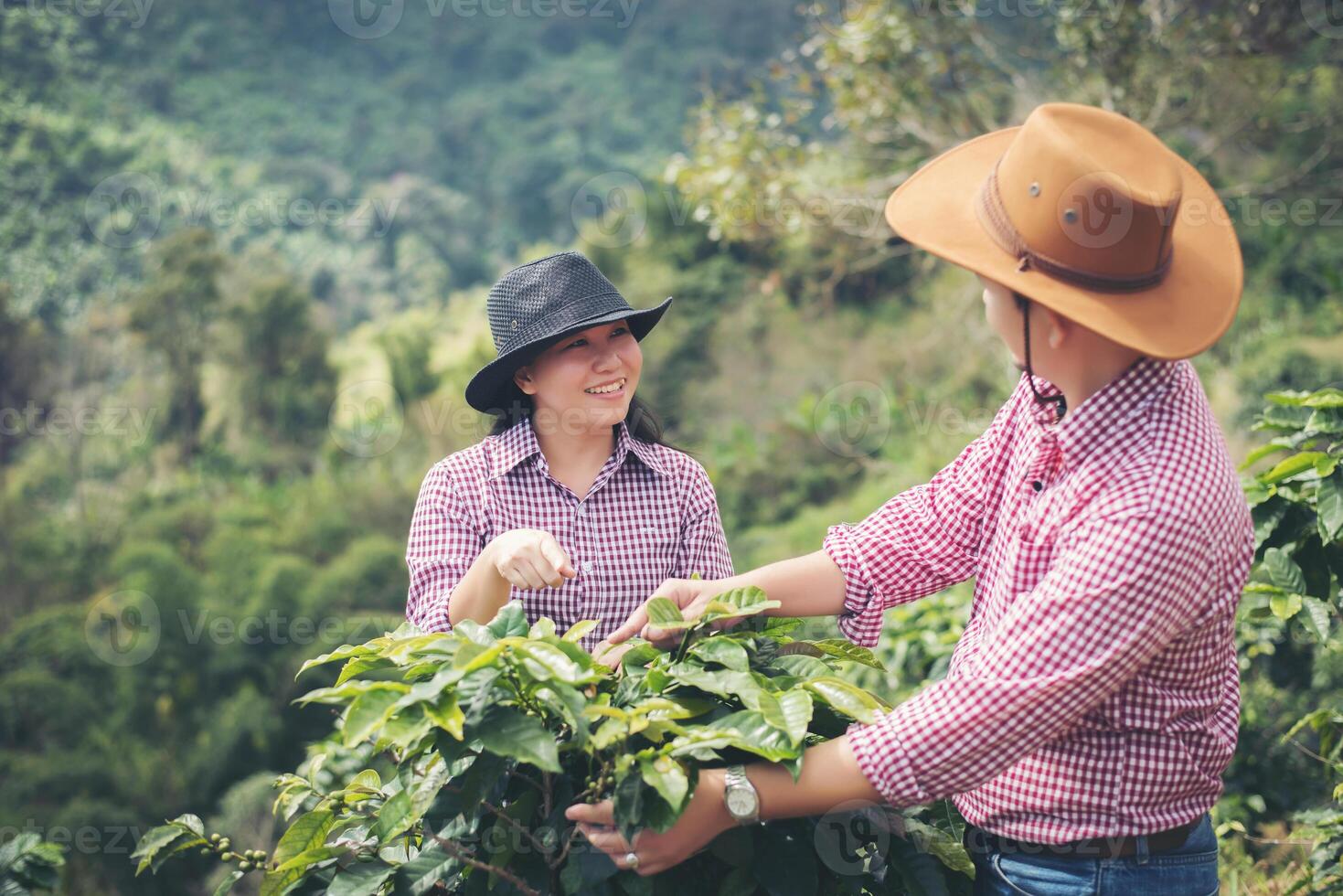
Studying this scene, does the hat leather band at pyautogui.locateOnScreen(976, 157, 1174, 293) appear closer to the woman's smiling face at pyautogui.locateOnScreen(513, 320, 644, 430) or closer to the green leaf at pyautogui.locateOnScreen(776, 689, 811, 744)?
the green leaf at pyautogui.locateOnScreen(776, 689, 811, 744)

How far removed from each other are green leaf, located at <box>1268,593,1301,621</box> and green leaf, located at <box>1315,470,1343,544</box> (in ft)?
0.49

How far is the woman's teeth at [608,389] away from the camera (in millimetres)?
2328

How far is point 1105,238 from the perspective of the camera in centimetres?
142

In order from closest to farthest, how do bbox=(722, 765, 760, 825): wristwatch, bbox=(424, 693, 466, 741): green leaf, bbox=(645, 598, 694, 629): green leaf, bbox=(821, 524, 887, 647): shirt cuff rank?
bbox=(424, 693, 466, 741): green leaf < bbox=(722, 765, 760, 825): wristwatch < bbox=(645, 598, 694, 629): green leaf < bbox=(821, 524, 887, 647): shirt cuff

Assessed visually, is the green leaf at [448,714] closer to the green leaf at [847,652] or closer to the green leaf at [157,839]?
the green leaf at [847,652]

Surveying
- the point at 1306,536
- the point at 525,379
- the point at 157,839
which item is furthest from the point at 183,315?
the point at 1306,536

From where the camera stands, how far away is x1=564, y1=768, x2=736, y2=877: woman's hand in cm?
142

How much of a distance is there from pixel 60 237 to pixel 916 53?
1893 cm

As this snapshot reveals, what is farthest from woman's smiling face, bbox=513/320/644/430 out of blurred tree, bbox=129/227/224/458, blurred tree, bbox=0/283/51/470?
blurred tree, bbox=0/283/51/470

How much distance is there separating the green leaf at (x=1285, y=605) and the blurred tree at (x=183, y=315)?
539 inches

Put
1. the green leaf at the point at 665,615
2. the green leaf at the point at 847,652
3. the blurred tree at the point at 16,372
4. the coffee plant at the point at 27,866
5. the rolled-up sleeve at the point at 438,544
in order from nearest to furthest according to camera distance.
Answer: the green leaf at the point at 665,615, the green leaf at the point at 847,652, the rolled-up sleeve at the point at 438,544, the coffee plant at the point at 27,866, the blurred tree at the point at 16,372

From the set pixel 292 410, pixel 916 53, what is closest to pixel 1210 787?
pixel 916 53

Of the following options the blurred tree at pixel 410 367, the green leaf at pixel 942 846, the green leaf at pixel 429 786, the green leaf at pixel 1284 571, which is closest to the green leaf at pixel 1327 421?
the green leaf at pixel 1284 571

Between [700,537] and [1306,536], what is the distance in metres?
1.36
